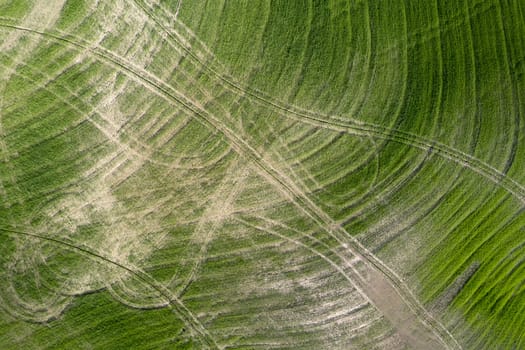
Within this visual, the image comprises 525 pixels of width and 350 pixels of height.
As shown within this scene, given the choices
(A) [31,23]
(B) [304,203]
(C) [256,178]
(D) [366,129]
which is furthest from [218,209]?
(A) [31,23]

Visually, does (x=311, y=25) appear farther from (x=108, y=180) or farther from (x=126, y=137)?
(x=108, y=180)

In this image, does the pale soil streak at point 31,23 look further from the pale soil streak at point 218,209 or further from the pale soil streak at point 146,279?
the pale soil streak at point 218,209

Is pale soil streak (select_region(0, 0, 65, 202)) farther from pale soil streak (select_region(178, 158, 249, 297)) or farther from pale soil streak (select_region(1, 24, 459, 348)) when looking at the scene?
pale soil streak (select_region(178, 158, 249, 297))

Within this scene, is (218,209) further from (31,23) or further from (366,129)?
(31,23)

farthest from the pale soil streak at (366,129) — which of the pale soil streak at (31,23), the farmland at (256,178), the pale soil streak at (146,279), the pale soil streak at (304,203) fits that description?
the pale soil streak at (146,279)

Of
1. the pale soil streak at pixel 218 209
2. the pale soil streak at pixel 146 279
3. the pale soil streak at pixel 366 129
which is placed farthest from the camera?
the pale soil streak at pixel 366 129

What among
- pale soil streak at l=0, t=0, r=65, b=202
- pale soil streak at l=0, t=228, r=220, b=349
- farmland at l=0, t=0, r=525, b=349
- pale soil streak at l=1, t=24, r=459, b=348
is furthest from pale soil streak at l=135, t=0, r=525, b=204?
pale soil streak at l=0, t=228, r=220, b=349

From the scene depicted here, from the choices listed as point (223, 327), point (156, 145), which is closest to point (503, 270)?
point (223, 327)
